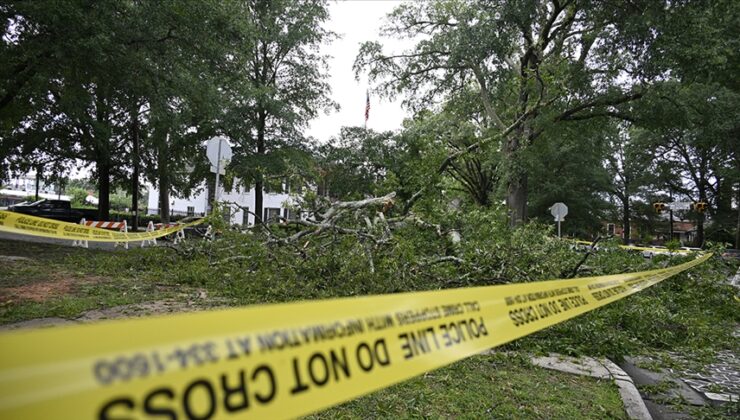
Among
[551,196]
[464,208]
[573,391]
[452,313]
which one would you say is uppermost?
[551,196]

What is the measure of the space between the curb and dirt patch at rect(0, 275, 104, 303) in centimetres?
595

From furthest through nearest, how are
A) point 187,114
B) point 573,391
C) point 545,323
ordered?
point 187,114 < point 573,391 < point 545,323

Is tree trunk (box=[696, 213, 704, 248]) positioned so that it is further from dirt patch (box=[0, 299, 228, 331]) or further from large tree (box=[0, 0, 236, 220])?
dirt patch (box=[0, 299, 228, 331])

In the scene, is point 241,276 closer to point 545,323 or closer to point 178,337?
point 545,323

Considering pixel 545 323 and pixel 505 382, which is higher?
pixel 545 323

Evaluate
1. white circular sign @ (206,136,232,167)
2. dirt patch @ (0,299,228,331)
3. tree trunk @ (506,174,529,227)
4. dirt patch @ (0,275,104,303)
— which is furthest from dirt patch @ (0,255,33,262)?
tree trunk @ (506,174,529,227)

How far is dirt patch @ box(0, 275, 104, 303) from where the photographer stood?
5543mm

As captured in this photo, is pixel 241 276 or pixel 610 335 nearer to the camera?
pixel 610 335

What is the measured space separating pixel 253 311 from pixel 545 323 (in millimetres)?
1707

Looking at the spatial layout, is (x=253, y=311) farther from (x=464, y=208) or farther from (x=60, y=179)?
(x=60, y=179)

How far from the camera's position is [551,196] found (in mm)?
28016

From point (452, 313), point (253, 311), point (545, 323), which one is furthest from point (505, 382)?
point (253, 311)

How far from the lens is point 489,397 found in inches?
126

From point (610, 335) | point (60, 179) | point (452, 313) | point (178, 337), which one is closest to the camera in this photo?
point (178, 337)
